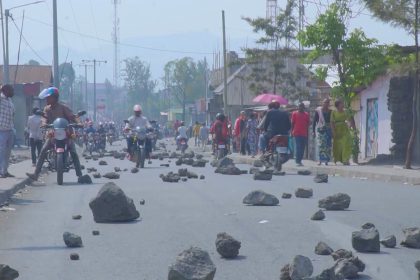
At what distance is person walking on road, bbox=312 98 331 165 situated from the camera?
981 inches

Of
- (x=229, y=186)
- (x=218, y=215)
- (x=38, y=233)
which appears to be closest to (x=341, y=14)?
(x=229, y=186)

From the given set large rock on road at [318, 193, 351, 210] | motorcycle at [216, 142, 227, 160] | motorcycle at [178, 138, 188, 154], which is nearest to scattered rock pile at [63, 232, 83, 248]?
large rock on road at [318, 193, 351, 210]

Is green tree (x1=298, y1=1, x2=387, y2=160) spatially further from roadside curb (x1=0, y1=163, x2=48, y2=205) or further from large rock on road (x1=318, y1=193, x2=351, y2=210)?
large rock on road (x1=318, y1=193, x2=351, y2=210)

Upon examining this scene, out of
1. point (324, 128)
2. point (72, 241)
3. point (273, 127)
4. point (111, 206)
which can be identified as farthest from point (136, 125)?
point (72, 241)

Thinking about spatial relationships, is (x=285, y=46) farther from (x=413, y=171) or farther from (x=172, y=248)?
(x=172, y=248)

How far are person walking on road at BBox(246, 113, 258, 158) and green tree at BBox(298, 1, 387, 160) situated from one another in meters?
9.46

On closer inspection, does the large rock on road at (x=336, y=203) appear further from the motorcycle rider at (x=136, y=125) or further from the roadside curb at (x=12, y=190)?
the motorcycle rider at (x=136, y=125)

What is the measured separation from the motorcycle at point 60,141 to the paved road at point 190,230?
995 millimetres

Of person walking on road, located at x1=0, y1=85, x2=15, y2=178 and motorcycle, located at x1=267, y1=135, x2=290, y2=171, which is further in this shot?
motorcycle, located at x1=267, y1=135, x2=290, y2=171

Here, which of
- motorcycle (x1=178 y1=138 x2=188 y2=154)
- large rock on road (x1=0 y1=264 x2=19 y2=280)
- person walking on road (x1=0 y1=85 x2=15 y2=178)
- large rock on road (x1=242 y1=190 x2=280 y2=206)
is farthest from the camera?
motorcycle (x1=178 y1=138 x2=188 y2=154)

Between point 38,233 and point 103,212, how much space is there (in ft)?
3.49

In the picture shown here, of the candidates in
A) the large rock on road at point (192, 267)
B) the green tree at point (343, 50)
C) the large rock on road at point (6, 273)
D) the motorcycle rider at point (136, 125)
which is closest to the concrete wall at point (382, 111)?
the green tree at point (343, 50)

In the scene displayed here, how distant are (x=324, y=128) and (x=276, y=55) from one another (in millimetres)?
21386

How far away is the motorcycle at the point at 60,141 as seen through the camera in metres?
18.3
